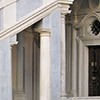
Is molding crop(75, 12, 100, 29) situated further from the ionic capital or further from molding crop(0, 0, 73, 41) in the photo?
the ionic capital

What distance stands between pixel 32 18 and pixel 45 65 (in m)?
1.30

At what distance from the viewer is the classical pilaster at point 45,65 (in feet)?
44.4

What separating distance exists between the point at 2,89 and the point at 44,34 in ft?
6.42

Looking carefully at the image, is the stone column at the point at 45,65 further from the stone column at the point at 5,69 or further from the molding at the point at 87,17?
the molding at the point at 87,17

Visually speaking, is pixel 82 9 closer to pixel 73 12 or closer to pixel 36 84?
pixel 73 12

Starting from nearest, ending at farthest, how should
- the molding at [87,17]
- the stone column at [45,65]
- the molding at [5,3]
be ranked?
the molding at [5,3] < the stone column at [45,65] < the molding at [87,17]

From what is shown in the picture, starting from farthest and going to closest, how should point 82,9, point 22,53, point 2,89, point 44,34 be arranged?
point 82,9, point 22,53, point 44,34, point 2,89

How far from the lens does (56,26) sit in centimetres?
1388

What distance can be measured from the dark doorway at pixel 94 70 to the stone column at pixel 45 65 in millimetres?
4018

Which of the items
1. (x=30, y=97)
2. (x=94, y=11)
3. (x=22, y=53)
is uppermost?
(x=94, y=11)

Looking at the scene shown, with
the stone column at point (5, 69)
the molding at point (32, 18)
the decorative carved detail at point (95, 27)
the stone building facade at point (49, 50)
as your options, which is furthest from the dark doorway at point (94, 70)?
the stone column at point (5, 69)

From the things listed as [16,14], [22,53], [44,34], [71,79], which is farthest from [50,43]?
[71,79]

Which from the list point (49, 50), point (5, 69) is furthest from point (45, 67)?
point (5, 69)

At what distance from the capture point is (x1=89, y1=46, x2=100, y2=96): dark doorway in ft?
56.9
